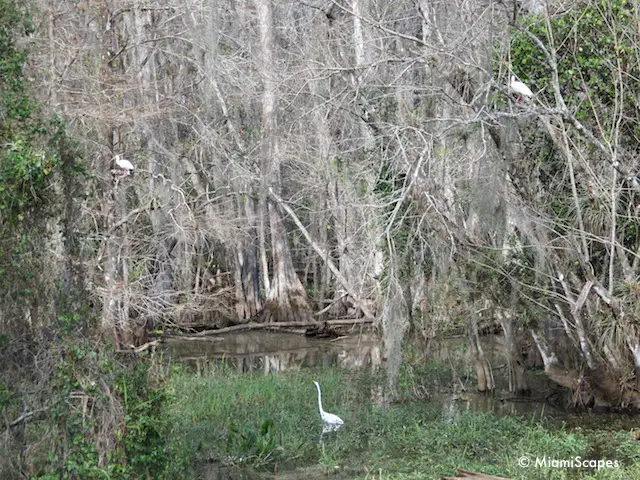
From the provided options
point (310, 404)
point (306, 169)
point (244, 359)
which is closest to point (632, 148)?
point (310, 404)

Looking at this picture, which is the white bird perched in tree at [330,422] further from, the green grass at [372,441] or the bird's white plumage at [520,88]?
the bird's white plumage at [520,88]

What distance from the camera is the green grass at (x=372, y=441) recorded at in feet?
31.8

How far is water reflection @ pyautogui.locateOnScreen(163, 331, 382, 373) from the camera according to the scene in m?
18.0

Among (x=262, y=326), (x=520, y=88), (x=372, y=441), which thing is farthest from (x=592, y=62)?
(x=262, y=326)

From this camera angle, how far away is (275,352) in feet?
67.1

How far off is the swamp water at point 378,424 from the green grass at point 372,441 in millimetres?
14

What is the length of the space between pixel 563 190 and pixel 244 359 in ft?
29.3

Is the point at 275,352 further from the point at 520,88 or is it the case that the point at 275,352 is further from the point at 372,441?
the point at 520,88

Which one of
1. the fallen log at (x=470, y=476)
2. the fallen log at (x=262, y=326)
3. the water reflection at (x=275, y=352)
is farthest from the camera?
the fallen log at (x=262, y=326)

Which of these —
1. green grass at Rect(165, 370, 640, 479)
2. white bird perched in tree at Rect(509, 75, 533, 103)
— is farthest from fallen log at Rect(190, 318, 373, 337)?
white bird perched in tree at Rect(509, 75, 533, 103)

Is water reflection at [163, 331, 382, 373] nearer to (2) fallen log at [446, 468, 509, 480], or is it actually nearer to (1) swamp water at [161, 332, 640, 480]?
(1) swamp water at [161, 332, 640, 480]

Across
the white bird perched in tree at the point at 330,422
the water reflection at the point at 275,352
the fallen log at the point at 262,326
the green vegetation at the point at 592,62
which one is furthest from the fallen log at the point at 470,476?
the fallen log at the point at 262,326

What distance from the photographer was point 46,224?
27.2ft

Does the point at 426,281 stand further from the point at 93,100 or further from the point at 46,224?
the point at 46,224
